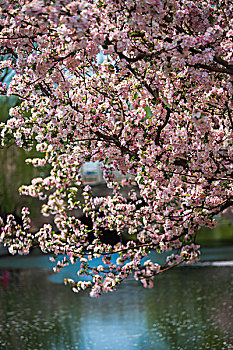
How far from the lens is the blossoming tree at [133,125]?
589cm

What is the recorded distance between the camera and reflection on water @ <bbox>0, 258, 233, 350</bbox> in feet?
45.1

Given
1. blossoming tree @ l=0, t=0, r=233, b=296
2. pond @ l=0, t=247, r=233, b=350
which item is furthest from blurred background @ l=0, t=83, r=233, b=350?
blossoming tree @ l=0, t=0, r=233, b=296

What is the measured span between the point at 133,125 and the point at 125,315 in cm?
1031

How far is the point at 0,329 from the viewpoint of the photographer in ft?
50.8

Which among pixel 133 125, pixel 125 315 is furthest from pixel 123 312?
pixel 133 125

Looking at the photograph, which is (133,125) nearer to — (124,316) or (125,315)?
(124,316)

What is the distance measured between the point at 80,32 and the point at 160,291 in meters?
16.7

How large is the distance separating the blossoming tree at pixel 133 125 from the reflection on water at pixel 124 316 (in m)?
5.96

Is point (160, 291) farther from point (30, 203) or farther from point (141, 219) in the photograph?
point (30, 203)

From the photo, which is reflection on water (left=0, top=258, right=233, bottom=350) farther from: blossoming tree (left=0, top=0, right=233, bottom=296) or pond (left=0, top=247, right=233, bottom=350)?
blossoming tree (left=0, top=0, right=233, bottom=296)

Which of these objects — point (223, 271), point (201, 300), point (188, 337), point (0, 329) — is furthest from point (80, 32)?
point (223, 271)

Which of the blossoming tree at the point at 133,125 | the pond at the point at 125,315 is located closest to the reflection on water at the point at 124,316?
the pond at the point at 125,315

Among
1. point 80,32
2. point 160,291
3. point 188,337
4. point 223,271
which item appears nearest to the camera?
point 80,32

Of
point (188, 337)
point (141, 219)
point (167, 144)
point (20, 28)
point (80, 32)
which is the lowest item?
point (188, 337)
